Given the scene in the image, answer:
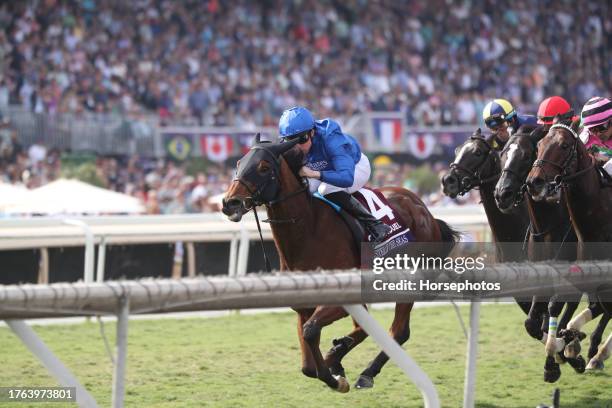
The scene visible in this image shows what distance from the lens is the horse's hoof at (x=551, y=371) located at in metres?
5.89

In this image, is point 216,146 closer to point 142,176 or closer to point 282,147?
point 142,176

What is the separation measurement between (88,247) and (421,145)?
1157 cm

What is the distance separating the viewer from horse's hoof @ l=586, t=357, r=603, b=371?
6324 millimetres

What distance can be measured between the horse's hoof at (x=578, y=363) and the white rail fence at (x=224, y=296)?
172cm

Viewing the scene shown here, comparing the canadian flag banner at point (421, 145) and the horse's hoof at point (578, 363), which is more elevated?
the canadian flag banner at point (421, 145)

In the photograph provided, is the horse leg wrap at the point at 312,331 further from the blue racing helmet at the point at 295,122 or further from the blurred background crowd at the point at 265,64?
the blurred background crowd at the point at 265,64

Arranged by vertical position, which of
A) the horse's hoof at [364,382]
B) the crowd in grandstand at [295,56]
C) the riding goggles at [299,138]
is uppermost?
the crowd in grandstand at [295,56]

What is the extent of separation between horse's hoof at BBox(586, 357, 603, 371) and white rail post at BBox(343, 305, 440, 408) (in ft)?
9.08

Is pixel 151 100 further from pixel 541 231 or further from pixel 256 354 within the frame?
pixel 541 231

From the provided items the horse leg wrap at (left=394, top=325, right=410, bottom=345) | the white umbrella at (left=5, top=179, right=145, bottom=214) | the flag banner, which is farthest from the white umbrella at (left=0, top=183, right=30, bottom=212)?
the horse leg wrap at (left=394, top=325, right=410, bottom=345)

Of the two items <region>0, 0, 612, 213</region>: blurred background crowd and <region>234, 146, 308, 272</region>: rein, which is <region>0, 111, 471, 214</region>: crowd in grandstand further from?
<region>234, 146, 308, 272</region>: rein

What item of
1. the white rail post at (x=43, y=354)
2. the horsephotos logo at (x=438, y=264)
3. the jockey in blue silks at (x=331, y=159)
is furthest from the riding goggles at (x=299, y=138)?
the white rail post at (x=43, y=354)

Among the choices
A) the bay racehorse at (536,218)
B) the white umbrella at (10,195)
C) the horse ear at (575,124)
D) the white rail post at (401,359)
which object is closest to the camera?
the white rail post at (401,359)

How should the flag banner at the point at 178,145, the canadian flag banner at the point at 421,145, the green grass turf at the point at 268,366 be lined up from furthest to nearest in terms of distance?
the canadian flag banner at the point at 421,145 < the flag banner at the point at 178,145 < the green grass turf at the point at 268,366
